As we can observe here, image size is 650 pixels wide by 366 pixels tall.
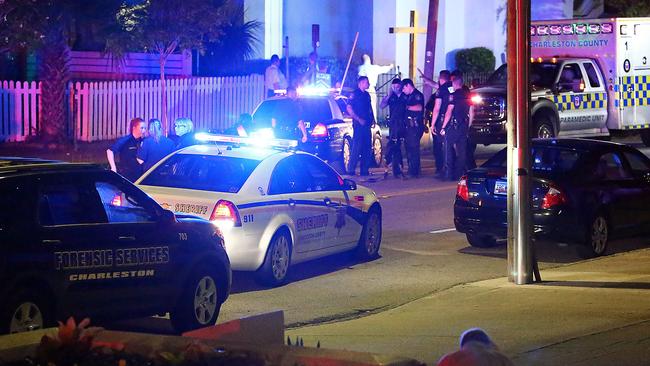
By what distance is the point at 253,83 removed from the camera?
3153 cm

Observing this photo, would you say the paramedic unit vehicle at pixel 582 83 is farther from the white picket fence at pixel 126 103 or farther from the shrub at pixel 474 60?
the shrub at pixel 474 60

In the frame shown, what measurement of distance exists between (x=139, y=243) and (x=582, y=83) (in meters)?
18.3

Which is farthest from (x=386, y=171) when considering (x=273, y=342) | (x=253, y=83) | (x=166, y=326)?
(x=273, y=342)

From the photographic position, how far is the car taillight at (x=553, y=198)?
45.9 ft

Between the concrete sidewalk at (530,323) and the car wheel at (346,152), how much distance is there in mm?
10464

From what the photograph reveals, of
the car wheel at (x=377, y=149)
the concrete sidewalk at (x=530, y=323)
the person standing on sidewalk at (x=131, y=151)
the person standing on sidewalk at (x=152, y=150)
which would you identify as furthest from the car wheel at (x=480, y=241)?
the car wheel at (x=377, y=149)

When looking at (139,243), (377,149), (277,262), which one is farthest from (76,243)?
(377,149)

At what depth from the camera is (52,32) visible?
2330 cm

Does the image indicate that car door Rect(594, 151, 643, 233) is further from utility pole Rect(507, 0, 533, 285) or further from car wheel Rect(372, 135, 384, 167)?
car wheel Rect(372, 135, 384, 167)

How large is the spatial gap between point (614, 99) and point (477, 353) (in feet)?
72.6

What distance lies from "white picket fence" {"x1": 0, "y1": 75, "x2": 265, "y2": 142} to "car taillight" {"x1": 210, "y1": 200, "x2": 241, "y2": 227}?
14.6 metres

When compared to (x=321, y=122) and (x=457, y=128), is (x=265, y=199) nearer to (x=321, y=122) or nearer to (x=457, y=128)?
(x=457, y=128)

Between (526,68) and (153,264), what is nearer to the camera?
(153,264)

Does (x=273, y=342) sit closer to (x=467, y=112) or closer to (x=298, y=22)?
(x=467, y=112)
